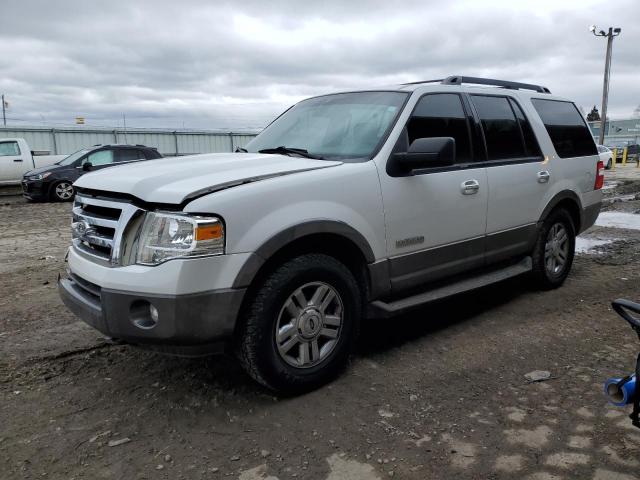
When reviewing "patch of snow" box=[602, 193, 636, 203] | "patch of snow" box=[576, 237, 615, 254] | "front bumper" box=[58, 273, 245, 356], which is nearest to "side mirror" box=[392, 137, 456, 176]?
"front bumper" box=[58, 273, 245, 356]

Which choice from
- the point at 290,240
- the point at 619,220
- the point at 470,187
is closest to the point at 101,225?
the point at 290,240

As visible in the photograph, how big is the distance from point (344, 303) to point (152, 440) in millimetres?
1331

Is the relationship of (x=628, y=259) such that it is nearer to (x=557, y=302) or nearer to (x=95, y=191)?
(x=557, y=302)

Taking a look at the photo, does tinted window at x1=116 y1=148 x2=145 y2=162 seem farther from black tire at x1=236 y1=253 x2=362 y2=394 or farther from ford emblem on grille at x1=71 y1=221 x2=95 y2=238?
black tire at x1=236 y1=253 x2=362 y2=394

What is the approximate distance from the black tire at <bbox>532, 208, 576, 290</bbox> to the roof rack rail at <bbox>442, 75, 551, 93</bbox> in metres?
1.26

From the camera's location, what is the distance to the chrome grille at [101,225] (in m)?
3.03

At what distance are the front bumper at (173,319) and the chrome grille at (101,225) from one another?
0.84 feet

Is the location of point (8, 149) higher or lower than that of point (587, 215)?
higher

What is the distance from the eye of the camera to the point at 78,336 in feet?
14.1

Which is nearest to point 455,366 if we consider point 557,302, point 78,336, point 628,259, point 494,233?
point 494,233

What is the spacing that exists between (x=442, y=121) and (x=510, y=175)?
2.87 ft

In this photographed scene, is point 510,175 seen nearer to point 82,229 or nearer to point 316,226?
point 316,226

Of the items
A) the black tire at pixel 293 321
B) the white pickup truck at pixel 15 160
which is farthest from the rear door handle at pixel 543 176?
the white pickup truck at pixel 15 160

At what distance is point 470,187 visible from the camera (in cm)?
426
